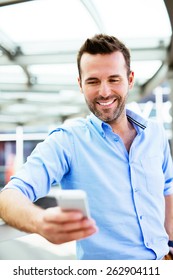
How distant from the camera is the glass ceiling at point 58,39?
79.0 inches

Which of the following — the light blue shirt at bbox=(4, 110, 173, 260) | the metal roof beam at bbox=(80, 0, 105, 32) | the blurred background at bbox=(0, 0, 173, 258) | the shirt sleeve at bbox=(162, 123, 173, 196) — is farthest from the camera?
the metal roof beam at bbox=(80, 0, 105, 32)

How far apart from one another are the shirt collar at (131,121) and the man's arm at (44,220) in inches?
14.0

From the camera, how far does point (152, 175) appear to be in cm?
102

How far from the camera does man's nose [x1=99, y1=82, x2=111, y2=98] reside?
0.98m

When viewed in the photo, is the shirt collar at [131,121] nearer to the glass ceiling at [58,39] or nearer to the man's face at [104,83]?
the man's face at [104,83]

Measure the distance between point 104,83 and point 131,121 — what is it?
199mm

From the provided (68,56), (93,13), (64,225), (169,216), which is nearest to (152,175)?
(169,216)

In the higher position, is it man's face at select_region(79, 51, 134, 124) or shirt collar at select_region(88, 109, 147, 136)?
man's face at select_region(79, 51, 134, 124)

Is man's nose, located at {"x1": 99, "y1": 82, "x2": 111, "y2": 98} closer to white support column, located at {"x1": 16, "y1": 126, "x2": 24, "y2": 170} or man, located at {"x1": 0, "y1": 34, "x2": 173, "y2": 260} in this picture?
man, located at {"x1": 0, "y1": 34, "x2": 173, "y2": 260}

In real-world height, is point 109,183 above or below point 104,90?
below

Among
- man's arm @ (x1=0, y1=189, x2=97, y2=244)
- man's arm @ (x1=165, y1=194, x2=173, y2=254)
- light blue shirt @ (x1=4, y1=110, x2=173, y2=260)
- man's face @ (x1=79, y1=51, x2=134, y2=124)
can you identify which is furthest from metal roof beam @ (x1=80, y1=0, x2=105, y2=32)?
man's arm @ (x1=0, y1=189, x2=97, y2=244)

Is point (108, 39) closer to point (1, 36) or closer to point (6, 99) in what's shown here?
point (6, 99)

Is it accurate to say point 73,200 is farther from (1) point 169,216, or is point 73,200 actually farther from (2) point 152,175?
(1) point 169,216

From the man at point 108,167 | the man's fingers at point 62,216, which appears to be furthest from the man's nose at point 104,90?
the man's fingers at point 62,216
